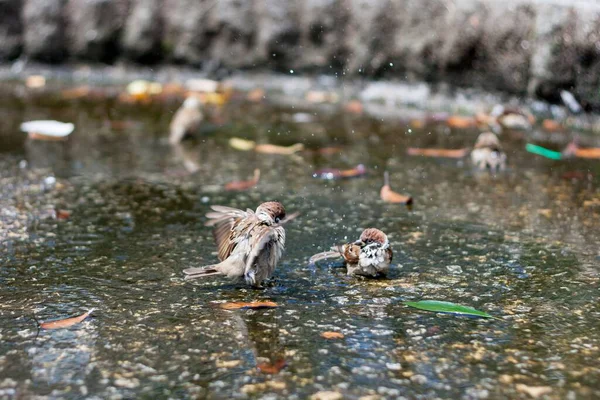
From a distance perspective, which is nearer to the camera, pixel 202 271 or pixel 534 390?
pixel 534 390

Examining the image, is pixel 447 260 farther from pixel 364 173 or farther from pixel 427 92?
pixel 427 92

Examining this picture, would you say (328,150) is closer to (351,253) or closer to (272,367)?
(351,253)

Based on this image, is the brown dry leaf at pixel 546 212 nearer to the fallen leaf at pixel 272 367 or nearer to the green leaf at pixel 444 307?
the green leaf at pixel 444 307

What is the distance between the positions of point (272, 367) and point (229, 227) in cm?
98

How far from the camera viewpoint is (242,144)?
6043 mm

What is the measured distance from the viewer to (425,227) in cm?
391

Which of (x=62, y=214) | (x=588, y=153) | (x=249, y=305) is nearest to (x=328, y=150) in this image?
(x=588, y=153)

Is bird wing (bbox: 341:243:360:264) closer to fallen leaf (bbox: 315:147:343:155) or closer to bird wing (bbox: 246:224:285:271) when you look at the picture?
bird wing (bbox: 246:224:285:271)

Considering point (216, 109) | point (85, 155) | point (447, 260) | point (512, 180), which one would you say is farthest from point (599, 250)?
point (216, 109)

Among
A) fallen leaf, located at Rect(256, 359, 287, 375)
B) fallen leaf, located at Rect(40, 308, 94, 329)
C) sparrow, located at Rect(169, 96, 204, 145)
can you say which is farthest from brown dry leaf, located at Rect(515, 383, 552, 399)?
sparrow, located at Rect(169, 96, 204, 145)

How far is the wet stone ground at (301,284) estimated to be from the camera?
2275mm

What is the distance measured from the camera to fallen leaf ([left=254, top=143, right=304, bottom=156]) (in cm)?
580

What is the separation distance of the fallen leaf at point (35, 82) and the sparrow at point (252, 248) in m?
6.22

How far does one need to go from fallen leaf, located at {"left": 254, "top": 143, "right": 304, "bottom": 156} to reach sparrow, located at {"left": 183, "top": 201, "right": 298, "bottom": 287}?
104 inches
